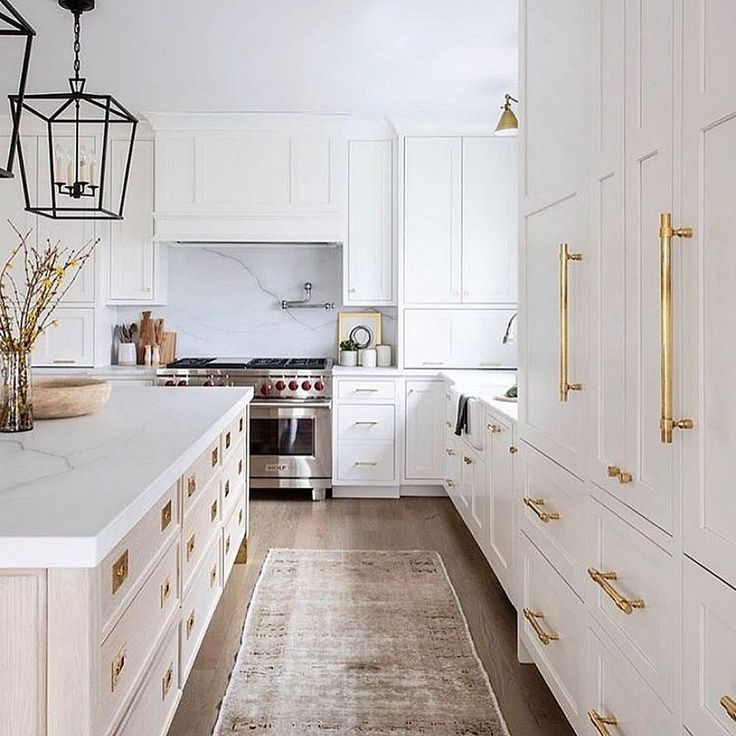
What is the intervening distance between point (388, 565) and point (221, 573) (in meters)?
1.06

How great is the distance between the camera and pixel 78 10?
130 inches

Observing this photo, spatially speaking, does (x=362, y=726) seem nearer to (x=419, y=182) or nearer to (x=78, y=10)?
(x=78, y=10)

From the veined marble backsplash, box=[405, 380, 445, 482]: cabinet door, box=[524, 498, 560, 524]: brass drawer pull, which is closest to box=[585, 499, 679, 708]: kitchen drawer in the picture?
box=[524, 498, 560, 524]: brass drawer pull

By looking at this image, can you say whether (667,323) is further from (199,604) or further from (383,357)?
(383,357)

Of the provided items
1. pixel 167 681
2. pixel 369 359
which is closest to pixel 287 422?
pixel 369 359

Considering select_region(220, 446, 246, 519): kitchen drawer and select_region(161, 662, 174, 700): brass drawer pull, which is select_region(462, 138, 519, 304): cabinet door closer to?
select_region(220, 446, 246, 519): kitchen drawer

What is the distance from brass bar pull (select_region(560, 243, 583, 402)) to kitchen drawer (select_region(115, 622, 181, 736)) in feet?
3.94

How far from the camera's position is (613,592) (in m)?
1.71

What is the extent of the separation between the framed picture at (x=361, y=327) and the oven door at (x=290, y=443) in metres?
0.67

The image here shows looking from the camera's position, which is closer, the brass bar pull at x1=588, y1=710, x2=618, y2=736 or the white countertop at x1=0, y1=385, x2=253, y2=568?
the white countertop at x1=0, y1=385, x2=253, y2=568

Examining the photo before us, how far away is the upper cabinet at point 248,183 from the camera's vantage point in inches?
202

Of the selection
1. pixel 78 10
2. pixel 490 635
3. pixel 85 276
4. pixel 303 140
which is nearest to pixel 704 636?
pixel 490 635

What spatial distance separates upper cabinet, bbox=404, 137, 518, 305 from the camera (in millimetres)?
5141

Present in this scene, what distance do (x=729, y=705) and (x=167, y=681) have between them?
133 cm
